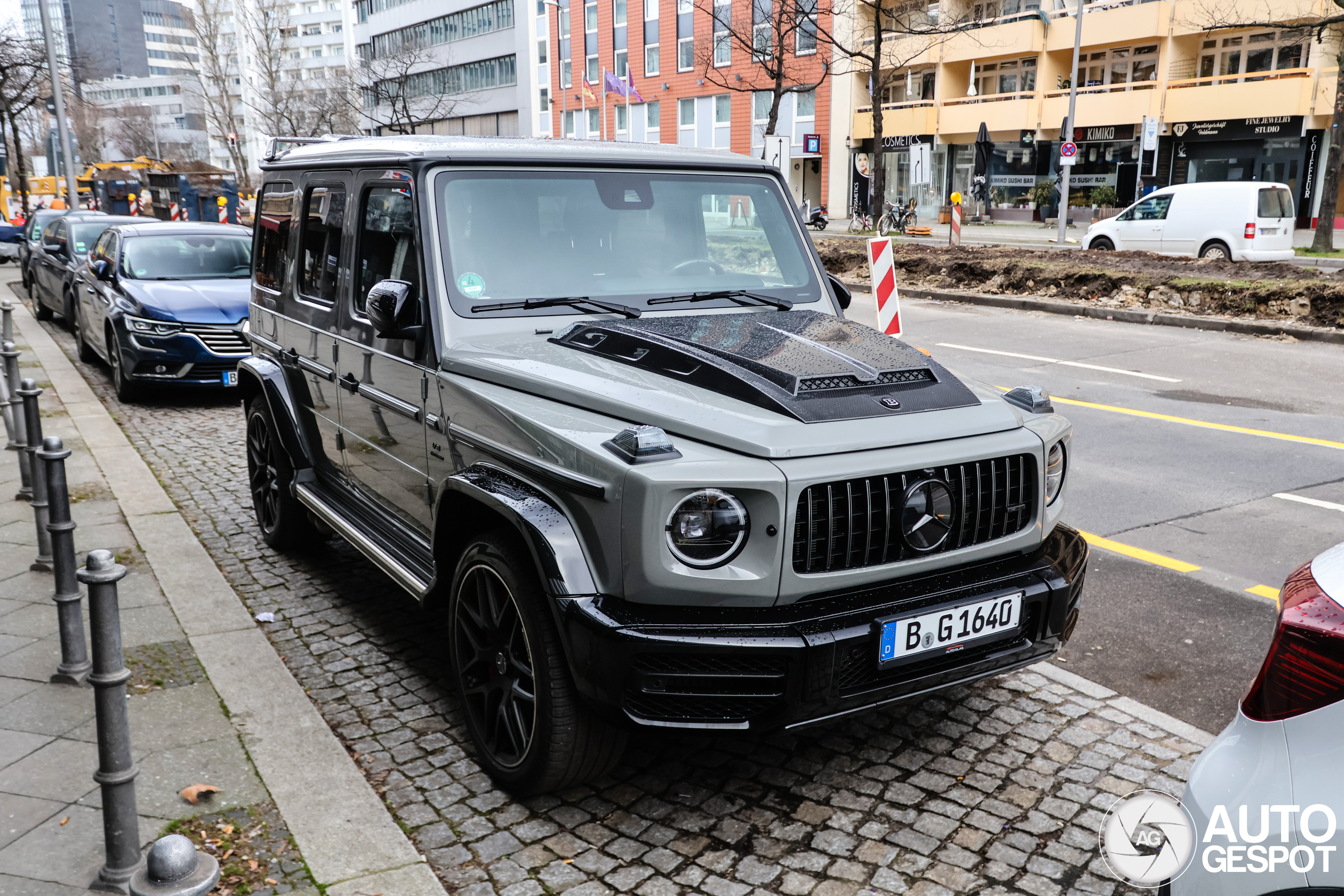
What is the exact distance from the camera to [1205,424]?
893 cm

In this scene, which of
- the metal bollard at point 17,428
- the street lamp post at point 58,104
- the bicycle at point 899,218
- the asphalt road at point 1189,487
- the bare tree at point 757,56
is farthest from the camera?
the bare tree at point 757,56

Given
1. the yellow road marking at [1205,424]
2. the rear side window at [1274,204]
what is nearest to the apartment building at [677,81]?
the rear side window at [1274,204]

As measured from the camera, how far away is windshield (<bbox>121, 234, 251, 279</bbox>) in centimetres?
1119

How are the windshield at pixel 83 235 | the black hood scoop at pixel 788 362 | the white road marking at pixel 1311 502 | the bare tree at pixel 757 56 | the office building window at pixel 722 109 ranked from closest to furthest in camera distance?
the black hood scoop at pixel 788 362 → the white road marking at pixel 1311 502 → the windshield at pixel 83 235 → the bare tree at pixel 757 56 → the office building window at pixel 722 109

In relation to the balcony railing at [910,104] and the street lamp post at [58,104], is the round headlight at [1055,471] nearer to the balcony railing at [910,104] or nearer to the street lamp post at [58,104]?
the street lamp post at [58,104]

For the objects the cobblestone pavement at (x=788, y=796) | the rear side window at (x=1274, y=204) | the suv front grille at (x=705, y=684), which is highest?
the rear side window at (x=1274, y=204)

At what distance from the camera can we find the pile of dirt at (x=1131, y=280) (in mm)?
14617

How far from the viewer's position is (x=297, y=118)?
61656 millimetres

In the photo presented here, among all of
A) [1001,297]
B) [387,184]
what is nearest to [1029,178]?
[1001,297]

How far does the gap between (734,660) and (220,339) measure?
884 centimetres

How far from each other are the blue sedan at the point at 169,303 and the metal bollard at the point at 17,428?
5.23 ft

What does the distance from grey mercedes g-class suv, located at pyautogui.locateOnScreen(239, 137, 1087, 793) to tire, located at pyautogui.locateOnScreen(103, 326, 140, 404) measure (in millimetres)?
6564

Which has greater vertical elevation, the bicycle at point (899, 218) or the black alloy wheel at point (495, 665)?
the bicycle at point (899, 218)

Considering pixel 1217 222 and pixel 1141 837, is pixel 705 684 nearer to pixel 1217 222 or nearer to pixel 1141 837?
pixel 1141 837
